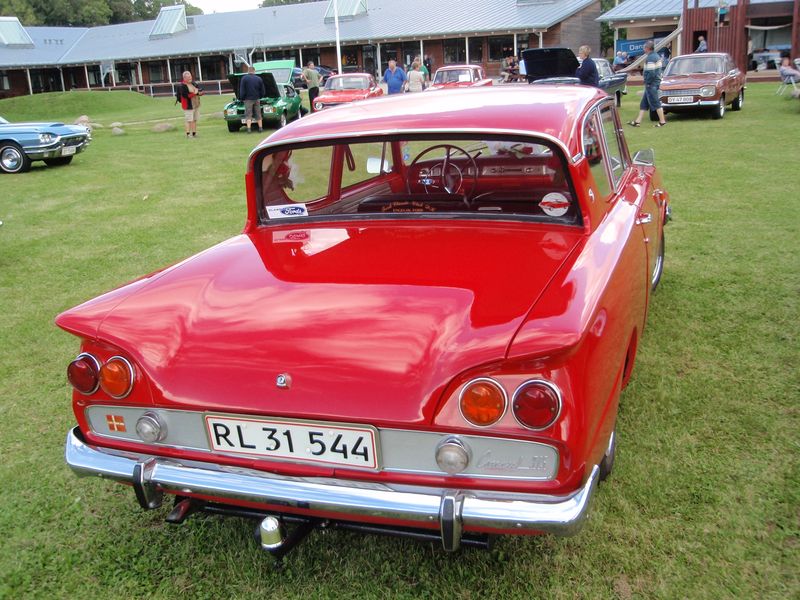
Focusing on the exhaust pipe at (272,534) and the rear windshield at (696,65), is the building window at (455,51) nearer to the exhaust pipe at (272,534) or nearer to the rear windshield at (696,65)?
the rear windshield at (696,65)

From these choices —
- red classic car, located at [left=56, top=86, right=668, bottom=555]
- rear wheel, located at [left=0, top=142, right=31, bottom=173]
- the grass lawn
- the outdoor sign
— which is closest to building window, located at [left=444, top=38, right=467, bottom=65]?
the outdoor sign

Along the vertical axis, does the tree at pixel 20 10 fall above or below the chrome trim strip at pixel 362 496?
above

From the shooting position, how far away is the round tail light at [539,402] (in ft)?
6.76

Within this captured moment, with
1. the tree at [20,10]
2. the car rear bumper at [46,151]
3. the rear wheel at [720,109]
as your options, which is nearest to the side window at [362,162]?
the car rear bumper at [46,151]

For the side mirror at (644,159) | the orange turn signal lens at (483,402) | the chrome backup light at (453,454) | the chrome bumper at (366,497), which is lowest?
the chrome bumper at (366,497)

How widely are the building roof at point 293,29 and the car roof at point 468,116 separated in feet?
127

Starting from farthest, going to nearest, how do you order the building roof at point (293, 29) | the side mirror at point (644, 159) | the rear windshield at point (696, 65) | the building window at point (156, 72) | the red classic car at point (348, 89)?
the building window at point (156, 72) < the building roof at point (293, 29) < the red classic car at point (348, 89) < the rear windshield at point (696, 65) < the side mirror at point (644, 159)

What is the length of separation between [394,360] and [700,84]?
16.4 m

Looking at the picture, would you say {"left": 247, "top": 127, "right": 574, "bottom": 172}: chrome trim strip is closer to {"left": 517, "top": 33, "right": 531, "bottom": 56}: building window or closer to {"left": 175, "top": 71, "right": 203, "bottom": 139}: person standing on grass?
Answer: {"left": 175, "top": 71, "right": 203, "bottom": 139}: person standing on grass

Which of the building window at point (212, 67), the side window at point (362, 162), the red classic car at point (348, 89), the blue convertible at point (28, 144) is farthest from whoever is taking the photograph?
the building window at point (212, 67)

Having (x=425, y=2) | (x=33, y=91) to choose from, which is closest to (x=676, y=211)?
(x=425, y=2)

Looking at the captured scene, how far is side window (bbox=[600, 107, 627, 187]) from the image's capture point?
3.74 metres

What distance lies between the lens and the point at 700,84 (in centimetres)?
1611

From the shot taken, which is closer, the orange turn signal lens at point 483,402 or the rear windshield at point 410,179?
the orange turn signal lens at point 483,402
